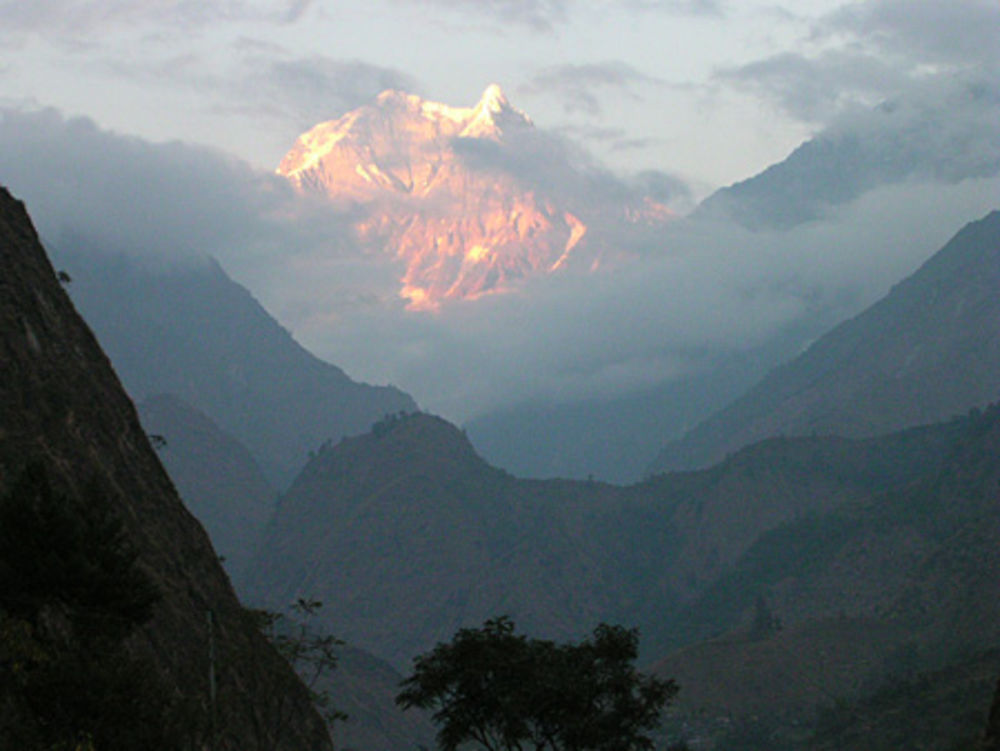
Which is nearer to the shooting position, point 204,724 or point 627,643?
point 204,724

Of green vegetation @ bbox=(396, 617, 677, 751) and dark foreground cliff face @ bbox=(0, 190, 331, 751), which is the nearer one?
dark foreground cliff face @ bbox=(0, 190, 331, 751)

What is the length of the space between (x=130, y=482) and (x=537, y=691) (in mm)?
24158

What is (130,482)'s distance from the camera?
66188mm

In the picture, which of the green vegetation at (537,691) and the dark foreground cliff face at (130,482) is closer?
the dark foreground cliff face at (130,482)

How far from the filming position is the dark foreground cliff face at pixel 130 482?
54.9 meters

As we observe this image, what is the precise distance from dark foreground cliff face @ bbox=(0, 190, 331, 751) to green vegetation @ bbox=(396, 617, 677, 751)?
23.5 feet

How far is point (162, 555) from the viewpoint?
210ft

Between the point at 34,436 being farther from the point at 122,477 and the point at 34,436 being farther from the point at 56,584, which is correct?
the point at 56,584

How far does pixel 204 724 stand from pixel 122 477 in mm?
27540

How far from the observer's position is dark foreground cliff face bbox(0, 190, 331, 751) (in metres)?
54.9

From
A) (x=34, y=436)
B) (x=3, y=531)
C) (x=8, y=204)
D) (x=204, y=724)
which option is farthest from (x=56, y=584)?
(x=8, y=204)

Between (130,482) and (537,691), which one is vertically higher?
(130,482)

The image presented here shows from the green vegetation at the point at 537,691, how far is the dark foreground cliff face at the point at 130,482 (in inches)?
282

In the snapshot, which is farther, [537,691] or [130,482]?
[130,482]
